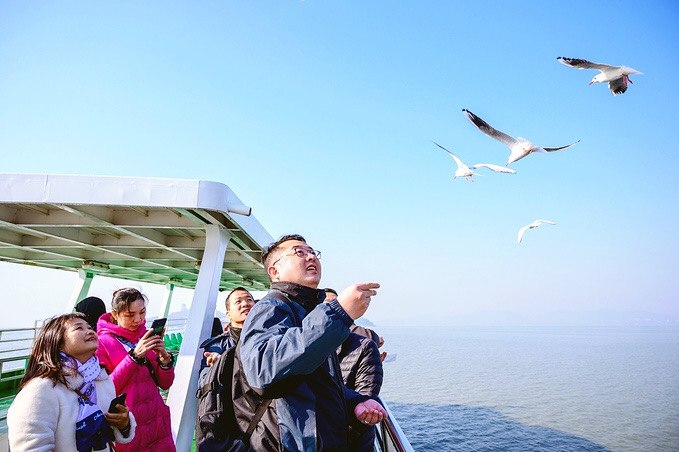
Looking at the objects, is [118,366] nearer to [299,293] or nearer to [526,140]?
[299,293]

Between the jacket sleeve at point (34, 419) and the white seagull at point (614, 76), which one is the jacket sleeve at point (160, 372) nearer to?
the jacket sleeve at point (34, 419)

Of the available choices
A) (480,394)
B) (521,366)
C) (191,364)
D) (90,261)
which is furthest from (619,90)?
(521,366)

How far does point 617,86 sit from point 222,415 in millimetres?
8709

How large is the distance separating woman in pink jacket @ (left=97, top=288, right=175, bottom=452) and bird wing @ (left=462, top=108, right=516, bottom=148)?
5477 millimetres

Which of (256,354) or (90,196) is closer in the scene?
(256,354)

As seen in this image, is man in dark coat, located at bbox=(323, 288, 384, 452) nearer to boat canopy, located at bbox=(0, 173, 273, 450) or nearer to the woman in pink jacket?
the woman in pink jacket

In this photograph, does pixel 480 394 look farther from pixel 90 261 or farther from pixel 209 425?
pixel 209 425

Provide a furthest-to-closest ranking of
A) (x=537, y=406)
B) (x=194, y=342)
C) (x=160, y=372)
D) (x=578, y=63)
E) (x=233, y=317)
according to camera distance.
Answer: (x=537, y=406) < (x=578, y=63) < (x=194, y=342) < (x=233, y=317) < (x=160, y=372)

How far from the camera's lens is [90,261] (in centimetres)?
992

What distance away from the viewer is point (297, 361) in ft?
3.85

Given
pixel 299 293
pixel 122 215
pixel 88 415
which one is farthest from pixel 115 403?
pixel 122 215

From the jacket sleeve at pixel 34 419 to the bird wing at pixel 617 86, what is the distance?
8.96 meters

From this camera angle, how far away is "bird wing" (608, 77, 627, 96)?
705 cm

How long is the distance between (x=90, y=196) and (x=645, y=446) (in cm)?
3229
